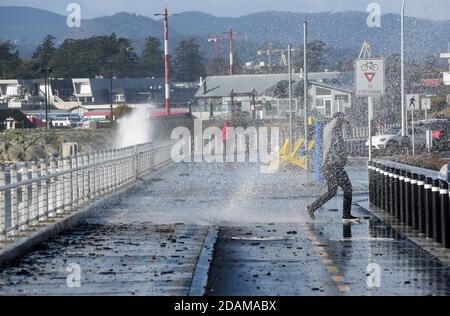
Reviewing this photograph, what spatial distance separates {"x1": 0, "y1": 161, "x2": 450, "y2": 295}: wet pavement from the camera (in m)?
14.7

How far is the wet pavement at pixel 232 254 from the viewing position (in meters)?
14.7

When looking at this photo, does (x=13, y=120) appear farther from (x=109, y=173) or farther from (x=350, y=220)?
(x=350, y=220)

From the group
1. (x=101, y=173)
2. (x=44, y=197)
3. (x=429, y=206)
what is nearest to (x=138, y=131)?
(x=101, y=173)

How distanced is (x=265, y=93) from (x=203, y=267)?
126032 mm

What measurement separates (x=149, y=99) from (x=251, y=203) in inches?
5810

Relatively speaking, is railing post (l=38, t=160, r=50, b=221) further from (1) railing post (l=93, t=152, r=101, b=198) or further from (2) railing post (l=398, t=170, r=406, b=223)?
(1) railing post (l=93, t=152, r=101, b=198)

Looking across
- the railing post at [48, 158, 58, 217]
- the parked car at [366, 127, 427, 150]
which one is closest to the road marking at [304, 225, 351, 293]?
the railing post at [48, 158, 58, 217]

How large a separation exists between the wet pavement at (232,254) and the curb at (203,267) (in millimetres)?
102

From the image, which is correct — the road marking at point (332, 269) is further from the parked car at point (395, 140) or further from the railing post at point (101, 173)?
the parked car at point (395, 140)

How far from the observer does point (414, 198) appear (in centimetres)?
2208

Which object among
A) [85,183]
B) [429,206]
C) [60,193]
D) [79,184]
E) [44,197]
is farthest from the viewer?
[85,183]

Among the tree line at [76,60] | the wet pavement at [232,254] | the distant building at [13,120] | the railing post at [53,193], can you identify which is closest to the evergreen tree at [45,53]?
the tree line at [76,60]

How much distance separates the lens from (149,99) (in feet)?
580
